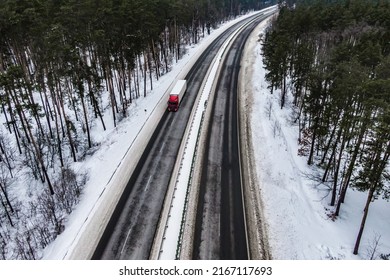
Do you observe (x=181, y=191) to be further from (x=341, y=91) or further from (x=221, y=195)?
(x=341, y=91)

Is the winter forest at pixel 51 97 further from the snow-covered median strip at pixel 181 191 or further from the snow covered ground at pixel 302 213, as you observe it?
the snow covered ground at pixel 302 213

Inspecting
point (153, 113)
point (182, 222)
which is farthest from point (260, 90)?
point (182, 222)

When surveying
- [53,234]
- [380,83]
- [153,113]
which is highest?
[380,83]

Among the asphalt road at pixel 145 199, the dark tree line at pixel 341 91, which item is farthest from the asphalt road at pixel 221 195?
the dark tree line at pixel 341 91

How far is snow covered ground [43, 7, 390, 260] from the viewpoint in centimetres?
2359

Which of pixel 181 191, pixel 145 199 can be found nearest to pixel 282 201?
pixel 181 191

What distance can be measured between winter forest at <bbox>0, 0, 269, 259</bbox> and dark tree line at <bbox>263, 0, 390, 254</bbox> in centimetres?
2513

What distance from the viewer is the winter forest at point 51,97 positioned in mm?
28969

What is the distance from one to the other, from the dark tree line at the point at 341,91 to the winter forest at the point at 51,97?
989 inches

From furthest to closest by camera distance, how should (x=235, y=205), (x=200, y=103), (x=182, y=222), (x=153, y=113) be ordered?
1. (x=200, y=103)
2. (x=153, y=113)
3. (x=235, y=205)
4. (x=182, y=222)

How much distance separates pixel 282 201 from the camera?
91.9 feet

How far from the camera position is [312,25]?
61125 mm
